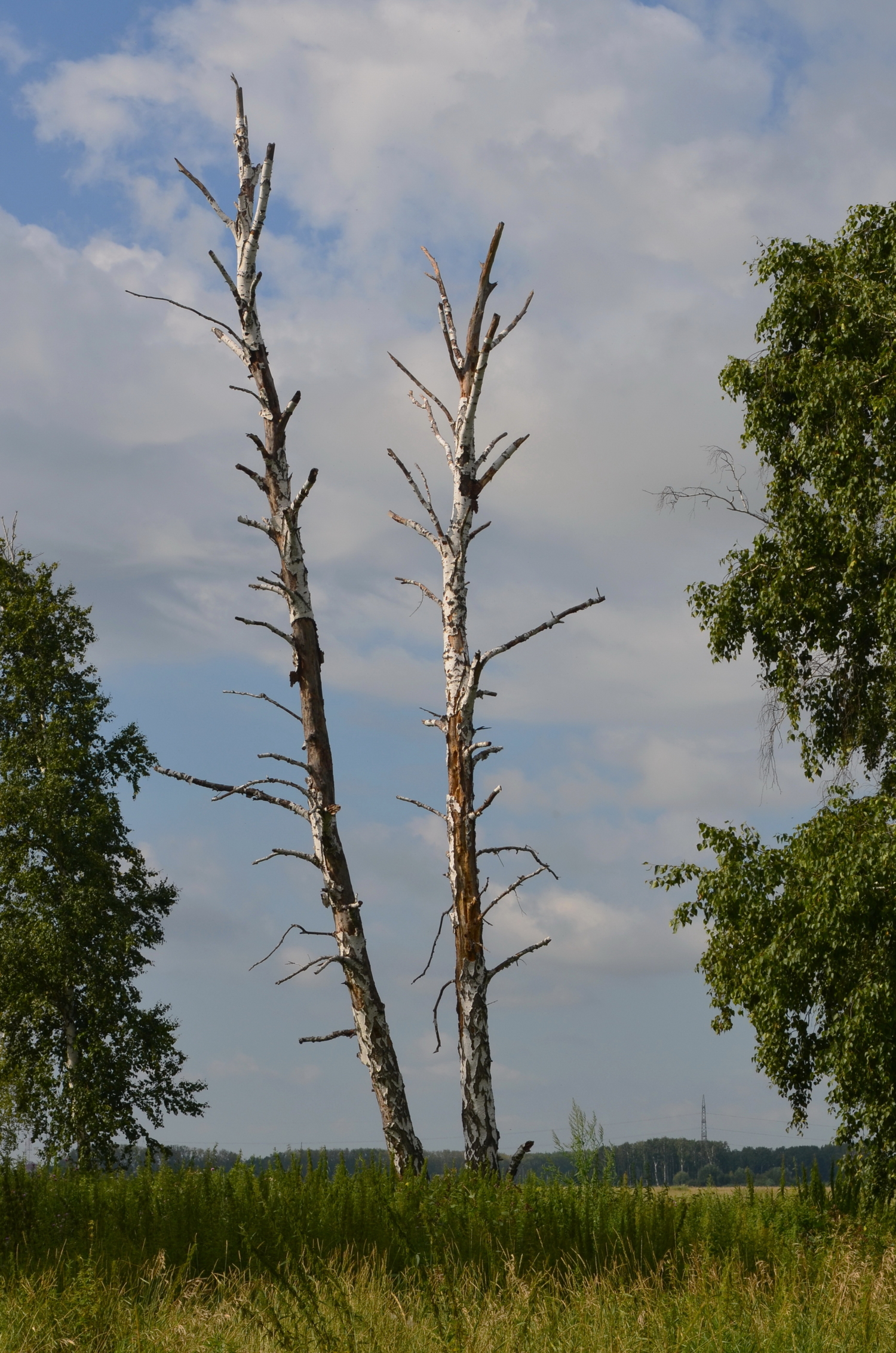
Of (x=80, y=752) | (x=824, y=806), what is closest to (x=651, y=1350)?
(x=824, y=806)

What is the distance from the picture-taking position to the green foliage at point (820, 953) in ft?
40.8

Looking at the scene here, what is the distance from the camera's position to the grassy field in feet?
17.8

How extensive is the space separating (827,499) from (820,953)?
6.30m

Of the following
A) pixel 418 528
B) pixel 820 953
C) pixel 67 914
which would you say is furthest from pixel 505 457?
pixel 67 914

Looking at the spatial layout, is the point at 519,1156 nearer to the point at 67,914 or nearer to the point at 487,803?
the point at 487,803


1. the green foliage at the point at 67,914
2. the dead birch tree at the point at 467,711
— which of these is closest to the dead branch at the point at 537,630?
the dead birch tree at the point at 467,711

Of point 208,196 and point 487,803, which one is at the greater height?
point 208,196

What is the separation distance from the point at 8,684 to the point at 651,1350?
19.4 m

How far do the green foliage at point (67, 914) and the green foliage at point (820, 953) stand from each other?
1079cm

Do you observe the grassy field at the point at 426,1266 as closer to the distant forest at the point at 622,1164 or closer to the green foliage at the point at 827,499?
the distant forest at the point at 622,1164

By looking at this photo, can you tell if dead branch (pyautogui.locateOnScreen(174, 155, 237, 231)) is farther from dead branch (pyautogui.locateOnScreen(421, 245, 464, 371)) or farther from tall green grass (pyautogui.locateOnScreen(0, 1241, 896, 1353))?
tall green grass (pyautogui.locateOnScreen(0, 1241, 896, 1353))

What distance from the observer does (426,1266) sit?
7176mm

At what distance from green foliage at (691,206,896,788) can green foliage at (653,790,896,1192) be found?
80.6 inches

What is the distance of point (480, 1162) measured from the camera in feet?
37.2
